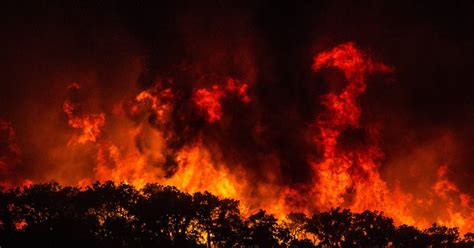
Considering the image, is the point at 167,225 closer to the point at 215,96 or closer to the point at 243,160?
the point at 243,160

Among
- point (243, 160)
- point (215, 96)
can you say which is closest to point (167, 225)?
point (243, 160)

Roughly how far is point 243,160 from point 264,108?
21.6 ft

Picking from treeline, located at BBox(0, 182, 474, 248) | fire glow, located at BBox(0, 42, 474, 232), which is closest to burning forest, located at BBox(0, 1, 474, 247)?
fire glow, located at BBox(0, 42, 474, 232)

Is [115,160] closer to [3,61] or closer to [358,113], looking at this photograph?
[3,61]

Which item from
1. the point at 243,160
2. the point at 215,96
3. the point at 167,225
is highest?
the point at 215,96

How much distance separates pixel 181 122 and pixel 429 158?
77.0 ft

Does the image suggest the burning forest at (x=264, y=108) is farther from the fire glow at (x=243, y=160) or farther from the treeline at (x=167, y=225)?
the treeline at (x=167, y=225)

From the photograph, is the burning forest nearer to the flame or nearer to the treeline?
the flame

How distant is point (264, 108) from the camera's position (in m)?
43.7

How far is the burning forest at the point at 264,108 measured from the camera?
127 feet

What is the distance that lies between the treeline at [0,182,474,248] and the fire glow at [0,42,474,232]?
10.8 metres

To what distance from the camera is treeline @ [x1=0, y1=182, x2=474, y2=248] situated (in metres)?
24.5

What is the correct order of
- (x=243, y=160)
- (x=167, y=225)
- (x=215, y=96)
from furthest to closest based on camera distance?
1. (x=215, y=96)
2. (x=243, y=160)
3. (x=167, y=225)

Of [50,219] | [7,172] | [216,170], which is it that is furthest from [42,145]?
[50,219]
